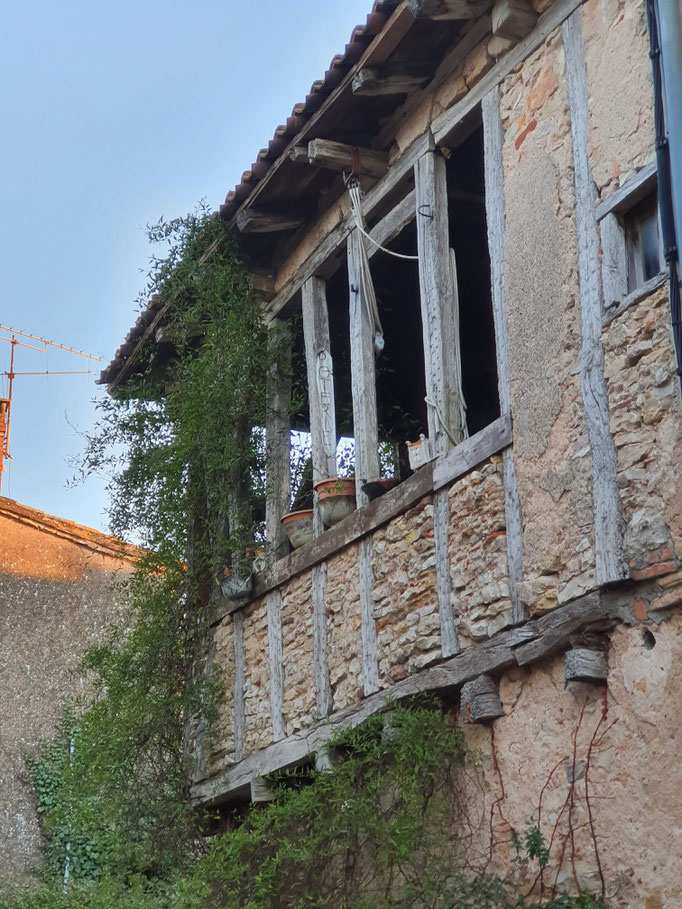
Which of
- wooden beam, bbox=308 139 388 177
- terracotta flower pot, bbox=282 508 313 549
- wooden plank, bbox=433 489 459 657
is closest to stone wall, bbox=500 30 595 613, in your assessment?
wooden plank, bbox=433 489 459 657

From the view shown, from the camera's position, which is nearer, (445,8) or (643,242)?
(643,242)

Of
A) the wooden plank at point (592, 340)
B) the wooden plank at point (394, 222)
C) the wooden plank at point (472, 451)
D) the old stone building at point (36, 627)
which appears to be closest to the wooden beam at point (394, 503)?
the wooden plank at point (472, 451)

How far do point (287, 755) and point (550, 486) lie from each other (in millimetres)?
2484

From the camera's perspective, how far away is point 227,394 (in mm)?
7941

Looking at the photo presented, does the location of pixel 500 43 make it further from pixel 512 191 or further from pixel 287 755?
pixel 287 755

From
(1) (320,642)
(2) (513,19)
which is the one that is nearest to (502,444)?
(1) (320,642)

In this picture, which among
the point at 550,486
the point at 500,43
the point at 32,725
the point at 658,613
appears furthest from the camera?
the point at 32,725

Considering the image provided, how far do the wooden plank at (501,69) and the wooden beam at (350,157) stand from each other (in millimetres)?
550

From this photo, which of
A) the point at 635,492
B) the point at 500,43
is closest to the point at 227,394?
the point at 500,43

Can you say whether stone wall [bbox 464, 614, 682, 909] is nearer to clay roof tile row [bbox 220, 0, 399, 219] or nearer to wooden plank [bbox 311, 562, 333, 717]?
wooden plank [bbox 311, 562, 333, 717]

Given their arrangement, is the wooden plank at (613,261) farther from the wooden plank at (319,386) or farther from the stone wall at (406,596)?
the wooden plank at (319,386)

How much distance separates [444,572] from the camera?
19.4 feet

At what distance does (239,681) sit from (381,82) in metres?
3.56

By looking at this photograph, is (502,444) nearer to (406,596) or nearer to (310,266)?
(406,596)
